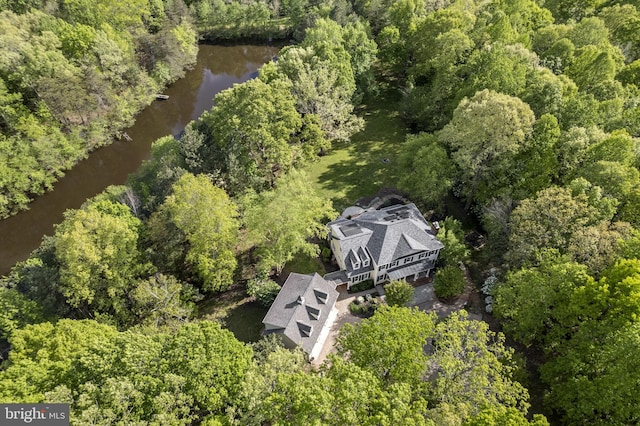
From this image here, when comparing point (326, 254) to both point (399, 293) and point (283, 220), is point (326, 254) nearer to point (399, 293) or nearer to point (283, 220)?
point (283, 220)

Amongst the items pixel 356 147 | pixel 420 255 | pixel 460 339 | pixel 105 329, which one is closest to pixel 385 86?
pixel 356 147

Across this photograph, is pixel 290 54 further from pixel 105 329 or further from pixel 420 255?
pixel 105 329

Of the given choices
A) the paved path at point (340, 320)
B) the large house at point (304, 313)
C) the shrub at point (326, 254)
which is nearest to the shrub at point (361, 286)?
the paved path at point (340, 320)

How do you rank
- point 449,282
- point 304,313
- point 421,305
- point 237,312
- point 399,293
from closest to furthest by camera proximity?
point 304,313, point 399,293, point 449,282, point 421,305, point 237,312

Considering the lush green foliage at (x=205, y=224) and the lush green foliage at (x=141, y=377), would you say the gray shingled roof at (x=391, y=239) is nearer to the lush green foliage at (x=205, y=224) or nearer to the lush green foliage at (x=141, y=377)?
the lush green foliage at (x=205, y=224)

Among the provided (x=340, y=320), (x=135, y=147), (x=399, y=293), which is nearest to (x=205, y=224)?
(x=340, y=320)

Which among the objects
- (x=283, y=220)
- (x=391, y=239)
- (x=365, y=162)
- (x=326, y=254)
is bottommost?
(x=326, y=254)
